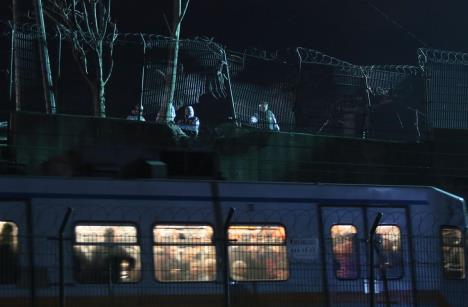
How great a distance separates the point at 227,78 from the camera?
16.0m

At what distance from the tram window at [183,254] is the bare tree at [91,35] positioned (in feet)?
20.8

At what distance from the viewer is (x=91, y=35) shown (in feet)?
50.5

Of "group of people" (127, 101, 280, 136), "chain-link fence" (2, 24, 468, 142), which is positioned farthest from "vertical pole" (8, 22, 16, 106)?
"group of people" (127, 101, 280, 136)

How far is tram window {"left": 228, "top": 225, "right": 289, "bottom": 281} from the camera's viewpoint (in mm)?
9398

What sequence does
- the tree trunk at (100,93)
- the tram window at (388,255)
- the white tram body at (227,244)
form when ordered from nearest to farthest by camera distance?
the white tram body at (227,244)
the tram window at (388,255)
the tree trunk at (100,93)

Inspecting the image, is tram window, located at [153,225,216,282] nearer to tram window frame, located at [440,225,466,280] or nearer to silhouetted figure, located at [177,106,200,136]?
tram window frame, located at [440,225,466,280]

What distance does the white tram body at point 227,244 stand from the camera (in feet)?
28.2

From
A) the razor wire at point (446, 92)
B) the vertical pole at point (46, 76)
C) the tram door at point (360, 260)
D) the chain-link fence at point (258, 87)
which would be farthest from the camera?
the razor wire at point (446, 92)

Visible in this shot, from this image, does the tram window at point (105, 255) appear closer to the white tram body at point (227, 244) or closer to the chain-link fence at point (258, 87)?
the white tram body at point (227, 244)

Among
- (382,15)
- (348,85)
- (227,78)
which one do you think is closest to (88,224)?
(227,78)

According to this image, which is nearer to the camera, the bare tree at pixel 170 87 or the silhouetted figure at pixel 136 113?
the silhouetted figure at pixel 136 113

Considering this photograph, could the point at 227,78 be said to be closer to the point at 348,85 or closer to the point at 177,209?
the point at 348,85

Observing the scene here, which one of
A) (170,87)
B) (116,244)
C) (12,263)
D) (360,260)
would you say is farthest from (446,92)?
(12,263)

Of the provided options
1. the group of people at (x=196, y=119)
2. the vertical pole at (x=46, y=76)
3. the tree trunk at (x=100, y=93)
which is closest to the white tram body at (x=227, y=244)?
the vertical pole at (x=46, y=76)
